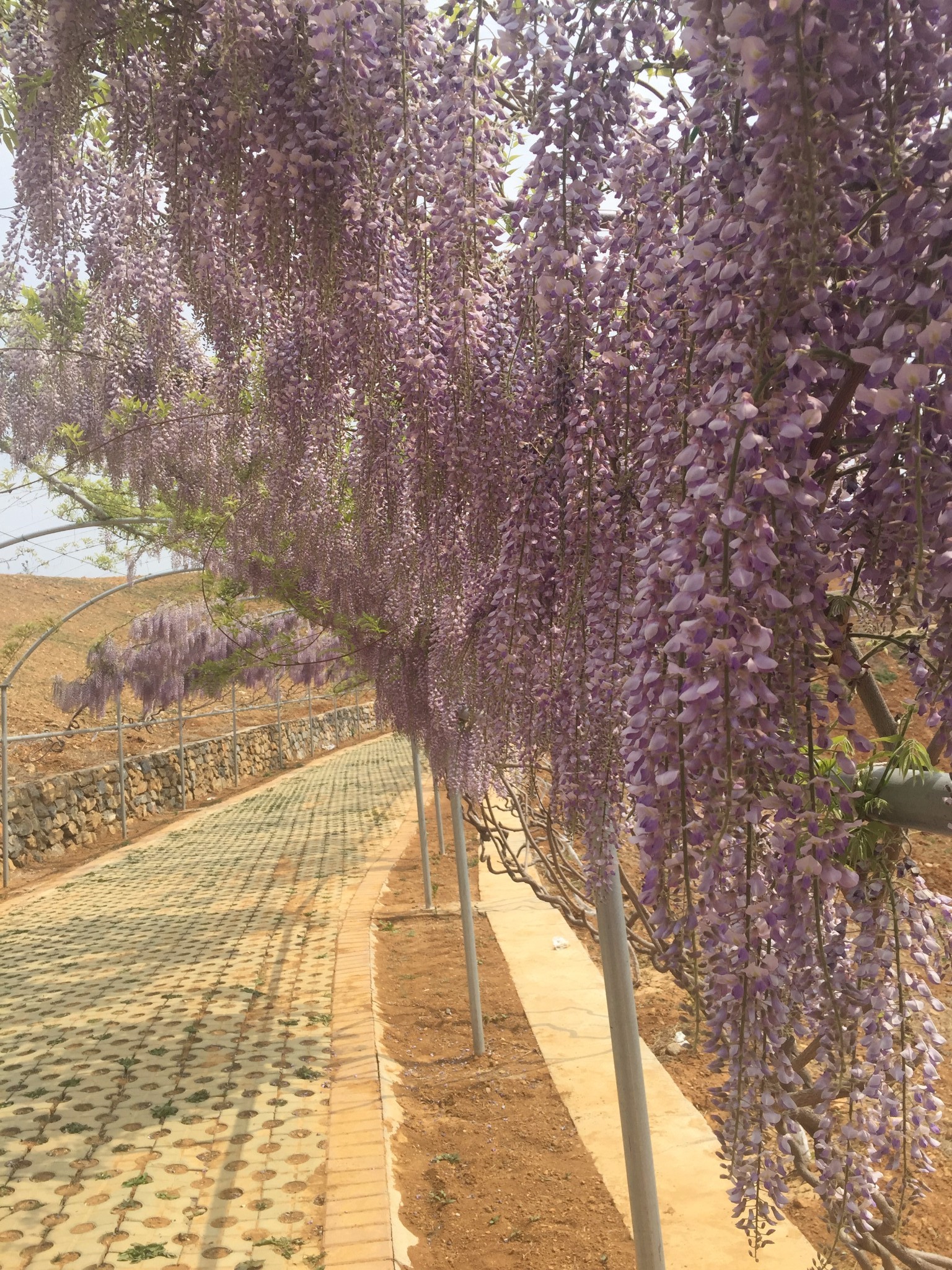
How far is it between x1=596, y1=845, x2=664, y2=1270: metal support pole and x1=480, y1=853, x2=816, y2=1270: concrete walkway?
40cm

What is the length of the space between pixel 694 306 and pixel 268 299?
194 centimetres

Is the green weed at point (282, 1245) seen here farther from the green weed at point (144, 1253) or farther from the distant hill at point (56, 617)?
the distant hill at point (56, 617)

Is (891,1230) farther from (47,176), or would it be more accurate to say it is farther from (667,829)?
(47,176)

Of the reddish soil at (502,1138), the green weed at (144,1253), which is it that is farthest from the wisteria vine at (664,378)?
the green weed at (144,1253)

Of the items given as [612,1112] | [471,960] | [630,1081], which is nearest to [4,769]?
[471,960]

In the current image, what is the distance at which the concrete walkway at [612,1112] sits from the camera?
11.2 feet

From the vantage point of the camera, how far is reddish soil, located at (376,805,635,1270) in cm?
362

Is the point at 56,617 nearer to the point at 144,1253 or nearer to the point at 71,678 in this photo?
the point at 71,678

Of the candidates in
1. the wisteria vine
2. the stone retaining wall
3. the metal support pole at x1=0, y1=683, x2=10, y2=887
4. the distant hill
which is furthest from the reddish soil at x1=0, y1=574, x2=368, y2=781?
the wisteria vine

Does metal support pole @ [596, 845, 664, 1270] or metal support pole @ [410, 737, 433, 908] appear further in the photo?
metal support pole @ [410, 737, 433, 908]

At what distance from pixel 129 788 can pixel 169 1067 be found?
11215 mm

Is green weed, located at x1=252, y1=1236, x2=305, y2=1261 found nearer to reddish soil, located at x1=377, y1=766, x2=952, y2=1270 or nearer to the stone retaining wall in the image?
reddish soil, located at x1=377, y1=766, x2=952, y2=1270

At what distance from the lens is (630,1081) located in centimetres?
264

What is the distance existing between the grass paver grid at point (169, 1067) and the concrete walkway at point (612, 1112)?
1.26 m
